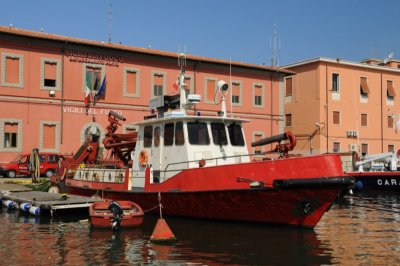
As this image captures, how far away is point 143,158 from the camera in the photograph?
50.8 feet

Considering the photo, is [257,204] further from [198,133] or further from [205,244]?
[198,133]

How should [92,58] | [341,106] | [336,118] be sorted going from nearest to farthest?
[92,58]
[336,118]
[341,106]

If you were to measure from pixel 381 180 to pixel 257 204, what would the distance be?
14530mm

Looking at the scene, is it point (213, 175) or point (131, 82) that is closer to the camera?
point (213, 175)

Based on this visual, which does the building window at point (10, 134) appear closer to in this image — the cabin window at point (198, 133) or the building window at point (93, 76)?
the building window at point (93, 76)

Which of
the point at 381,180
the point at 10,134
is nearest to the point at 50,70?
the point at 10,134

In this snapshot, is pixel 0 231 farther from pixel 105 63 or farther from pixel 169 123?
pixel 105 63

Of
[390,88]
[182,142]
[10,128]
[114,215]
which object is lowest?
[114,215]

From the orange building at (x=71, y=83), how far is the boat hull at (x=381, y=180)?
9.37 metres

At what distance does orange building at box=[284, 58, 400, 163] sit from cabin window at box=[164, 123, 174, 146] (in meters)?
26.5

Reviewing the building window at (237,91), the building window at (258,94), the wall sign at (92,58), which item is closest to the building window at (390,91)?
the building window at (258,94)

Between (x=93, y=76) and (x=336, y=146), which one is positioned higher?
(x=93, y=76)

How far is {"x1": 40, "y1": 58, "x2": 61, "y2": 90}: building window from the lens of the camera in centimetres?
3067

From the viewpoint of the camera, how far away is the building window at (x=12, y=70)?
29484mm
